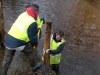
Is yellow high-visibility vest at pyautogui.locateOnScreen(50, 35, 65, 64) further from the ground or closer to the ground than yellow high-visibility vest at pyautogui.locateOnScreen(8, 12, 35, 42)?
Result: closer to the ground

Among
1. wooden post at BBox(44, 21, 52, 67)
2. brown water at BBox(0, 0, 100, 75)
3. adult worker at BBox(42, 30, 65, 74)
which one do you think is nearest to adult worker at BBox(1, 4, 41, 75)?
wooden post at BBox(44, 21, 52, 67)

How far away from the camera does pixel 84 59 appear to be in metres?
8.23

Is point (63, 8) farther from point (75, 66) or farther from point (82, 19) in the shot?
point (75, 66)

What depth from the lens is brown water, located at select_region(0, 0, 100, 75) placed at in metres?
7.78

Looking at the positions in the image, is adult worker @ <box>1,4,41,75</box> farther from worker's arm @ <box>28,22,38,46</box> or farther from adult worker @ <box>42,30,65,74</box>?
adult worker @ <box>42,30,65,74</box>

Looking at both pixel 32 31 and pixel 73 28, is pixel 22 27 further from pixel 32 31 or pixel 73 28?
pixel 73 28

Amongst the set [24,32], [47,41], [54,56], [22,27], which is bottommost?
[54,56]

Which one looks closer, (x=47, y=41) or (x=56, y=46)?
(x=47, y=41)

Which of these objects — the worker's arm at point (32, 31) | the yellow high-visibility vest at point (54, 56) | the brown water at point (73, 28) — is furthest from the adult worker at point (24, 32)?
the brown water at point (73, 28)

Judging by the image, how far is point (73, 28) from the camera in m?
10.4

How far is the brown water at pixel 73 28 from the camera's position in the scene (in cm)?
778

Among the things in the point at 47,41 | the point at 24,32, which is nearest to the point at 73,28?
the point at 47,41

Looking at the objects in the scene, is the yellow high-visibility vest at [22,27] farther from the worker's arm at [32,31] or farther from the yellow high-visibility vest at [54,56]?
the yellow high-visibility vest at [54,56]

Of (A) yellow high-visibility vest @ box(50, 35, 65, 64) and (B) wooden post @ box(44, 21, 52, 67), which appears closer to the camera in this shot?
(B) wooden post @ box(44, 21, 52, 67)
